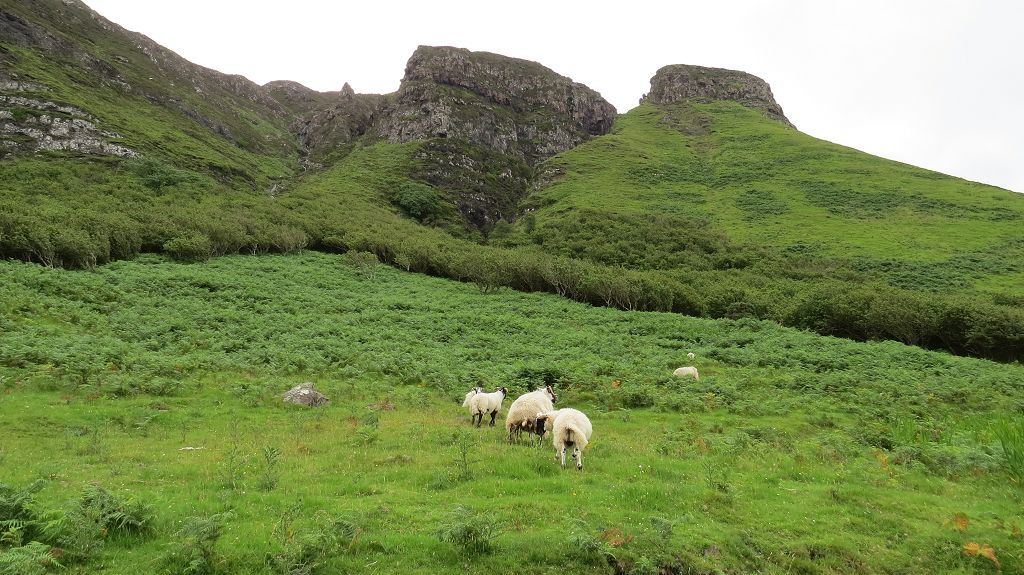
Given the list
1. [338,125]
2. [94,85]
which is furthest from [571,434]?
[338,125]

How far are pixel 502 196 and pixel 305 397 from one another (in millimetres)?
119555

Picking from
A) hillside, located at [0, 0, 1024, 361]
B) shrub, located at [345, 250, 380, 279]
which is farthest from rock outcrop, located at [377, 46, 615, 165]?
shrub, located at [345, 250, 380, 279]

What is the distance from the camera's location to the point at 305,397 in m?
22.1

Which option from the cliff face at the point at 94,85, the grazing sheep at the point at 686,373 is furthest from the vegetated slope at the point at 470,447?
the cliff face at the point at 94,85

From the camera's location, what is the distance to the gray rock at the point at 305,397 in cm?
2184

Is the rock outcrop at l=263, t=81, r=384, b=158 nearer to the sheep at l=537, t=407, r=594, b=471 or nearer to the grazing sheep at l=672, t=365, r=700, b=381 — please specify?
the grazing sheep at l=672, t=365, r=700, b=381

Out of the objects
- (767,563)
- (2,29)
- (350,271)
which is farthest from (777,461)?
(2,29)

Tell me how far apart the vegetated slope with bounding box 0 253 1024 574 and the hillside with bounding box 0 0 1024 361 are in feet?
54.2

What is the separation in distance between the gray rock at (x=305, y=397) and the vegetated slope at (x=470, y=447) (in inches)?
28.6

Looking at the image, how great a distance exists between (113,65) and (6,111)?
58.7 metres

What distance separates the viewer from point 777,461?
50.7 feet

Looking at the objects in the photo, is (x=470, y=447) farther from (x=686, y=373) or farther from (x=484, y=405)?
(x=686, y=373)

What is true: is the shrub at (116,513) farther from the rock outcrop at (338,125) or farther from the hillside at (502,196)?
the rock outcrop at (338,125)

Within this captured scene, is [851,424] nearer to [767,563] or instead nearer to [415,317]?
[767,563]
